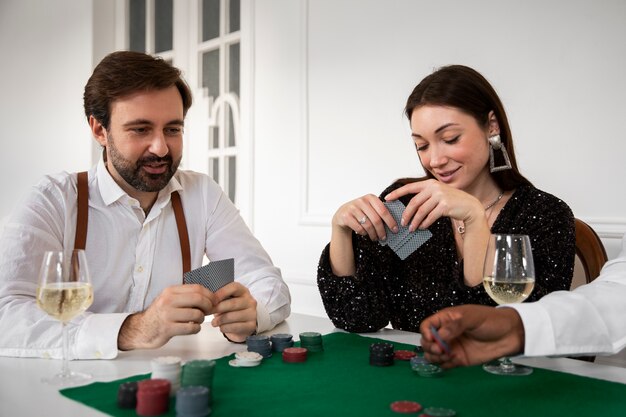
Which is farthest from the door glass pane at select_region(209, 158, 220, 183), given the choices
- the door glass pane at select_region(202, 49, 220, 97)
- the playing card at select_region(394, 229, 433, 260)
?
the playing card at select_region(394, 229, 433, 260)

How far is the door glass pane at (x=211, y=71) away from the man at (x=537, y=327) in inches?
144

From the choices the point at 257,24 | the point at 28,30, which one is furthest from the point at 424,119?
the point at 28,30

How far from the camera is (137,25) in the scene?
5184 mm

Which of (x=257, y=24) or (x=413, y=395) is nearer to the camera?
(x=413, y=395)

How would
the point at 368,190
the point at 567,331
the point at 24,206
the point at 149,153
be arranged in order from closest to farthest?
1. the point at 567,331
2. the point at 24,206
3. the point at 149,153
4. the point at 368,190

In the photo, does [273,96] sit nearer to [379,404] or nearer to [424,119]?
[424,119]

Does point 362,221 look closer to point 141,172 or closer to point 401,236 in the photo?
point 401,236

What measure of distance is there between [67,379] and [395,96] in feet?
7.83

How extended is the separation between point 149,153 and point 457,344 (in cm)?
126

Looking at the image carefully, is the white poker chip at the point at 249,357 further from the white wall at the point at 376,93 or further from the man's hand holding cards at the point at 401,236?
the white wall at the point at 376,93

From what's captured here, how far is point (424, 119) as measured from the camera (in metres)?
1.96

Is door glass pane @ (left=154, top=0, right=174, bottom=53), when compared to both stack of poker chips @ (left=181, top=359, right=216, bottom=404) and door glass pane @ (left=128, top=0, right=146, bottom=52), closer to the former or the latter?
door glass pane @ (left=128, top=0, right=146, bottom=52)

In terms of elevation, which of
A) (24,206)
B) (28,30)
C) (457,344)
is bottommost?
(457,344)

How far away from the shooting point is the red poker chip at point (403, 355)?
1262 millimetres
